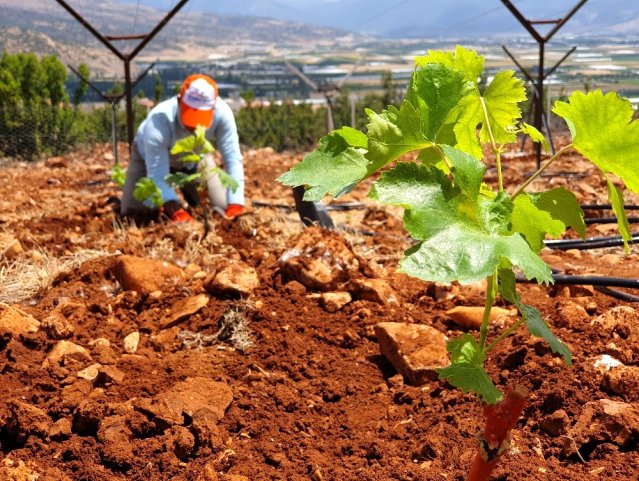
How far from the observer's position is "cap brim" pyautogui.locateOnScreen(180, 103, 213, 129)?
549 cm

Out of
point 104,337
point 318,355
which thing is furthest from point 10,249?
point 318,355

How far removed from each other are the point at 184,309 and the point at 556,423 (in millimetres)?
1635

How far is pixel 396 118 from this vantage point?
120 centimetres

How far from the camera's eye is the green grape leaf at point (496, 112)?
1.39 meters

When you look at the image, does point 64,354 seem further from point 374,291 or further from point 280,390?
point 374,291

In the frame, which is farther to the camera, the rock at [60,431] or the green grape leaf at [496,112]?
the rock at [60,431]

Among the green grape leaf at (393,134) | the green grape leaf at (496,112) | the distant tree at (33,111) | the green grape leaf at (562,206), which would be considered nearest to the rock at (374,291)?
the green grape leaf at (496,112)

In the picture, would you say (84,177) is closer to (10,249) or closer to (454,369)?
(10,249)

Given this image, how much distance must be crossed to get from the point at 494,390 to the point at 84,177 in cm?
999

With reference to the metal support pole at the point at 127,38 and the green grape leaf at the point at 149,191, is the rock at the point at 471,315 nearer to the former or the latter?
the green grape leaf at the point at 149,191

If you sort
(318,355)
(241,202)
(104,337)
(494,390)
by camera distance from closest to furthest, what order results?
(494,390) < (318,355) < (104,337) < (241,202)

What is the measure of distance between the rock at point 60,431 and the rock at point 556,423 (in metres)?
1.31

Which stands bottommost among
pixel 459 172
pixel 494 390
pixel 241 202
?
pixel 241 202

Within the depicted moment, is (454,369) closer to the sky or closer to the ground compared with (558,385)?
closer to the sky
